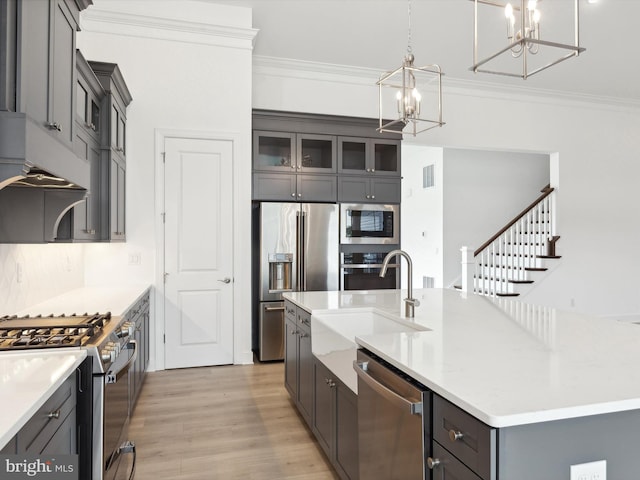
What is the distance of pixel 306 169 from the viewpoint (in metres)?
5.09

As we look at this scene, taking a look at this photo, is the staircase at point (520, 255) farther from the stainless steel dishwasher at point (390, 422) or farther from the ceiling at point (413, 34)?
the stainless steel dishwasher at point (390, 422)

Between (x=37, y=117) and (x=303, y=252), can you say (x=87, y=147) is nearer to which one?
(x=37, y=117)

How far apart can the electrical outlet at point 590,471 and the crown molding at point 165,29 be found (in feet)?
15.2

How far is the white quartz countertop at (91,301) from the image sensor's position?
2.71 m

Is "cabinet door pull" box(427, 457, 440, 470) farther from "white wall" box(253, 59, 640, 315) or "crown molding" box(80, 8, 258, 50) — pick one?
"white wall" box(253, 59, 640, 315)

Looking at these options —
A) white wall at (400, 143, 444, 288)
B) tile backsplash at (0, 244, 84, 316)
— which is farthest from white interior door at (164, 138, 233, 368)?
white wall at (400, 143, 444, 288)

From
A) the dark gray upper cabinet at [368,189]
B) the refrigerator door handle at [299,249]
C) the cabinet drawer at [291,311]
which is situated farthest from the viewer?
the dark gray upper cabinet at [368,189]

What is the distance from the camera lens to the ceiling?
14.2 feet

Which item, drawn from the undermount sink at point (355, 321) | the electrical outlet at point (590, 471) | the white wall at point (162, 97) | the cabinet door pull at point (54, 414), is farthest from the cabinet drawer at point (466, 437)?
the white wall at point (162, 97)

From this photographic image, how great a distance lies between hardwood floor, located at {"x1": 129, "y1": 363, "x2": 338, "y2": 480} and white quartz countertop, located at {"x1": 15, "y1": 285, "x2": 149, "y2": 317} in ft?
2.80

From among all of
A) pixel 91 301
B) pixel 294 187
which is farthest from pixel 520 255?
pixel 91 301

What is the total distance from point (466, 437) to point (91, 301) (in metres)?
2.91

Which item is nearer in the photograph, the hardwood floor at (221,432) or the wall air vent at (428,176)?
the hardwood floor at (221,432)

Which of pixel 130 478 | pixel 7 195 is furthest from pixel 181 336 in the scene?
pixel 7 195
